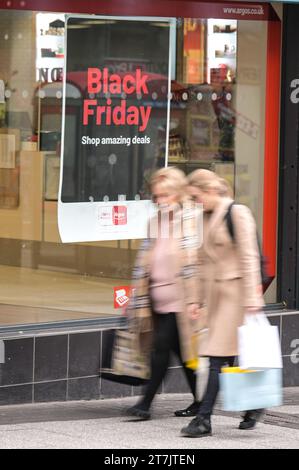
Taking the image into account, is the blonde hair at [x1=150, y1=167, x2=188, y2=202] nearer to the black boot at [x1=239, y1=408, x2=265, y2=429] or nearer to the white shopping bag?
the white shopping bag

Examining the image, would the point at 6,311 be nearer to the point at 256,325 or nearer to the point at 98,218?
the point at 98,218

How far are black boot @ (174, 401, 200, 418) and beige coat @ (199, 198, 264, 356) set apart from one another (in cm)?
78

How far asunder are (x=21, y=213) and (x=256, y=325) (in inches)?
104

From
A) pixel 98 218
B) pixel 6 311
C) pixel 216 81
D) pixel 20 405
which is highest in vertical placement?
pixel 216 81

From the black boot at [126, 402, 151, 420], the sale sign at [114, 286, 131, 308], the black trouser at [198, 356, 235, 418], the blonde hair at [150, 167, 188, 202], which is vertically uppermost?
the blonde hair at [150, 167, 188, 202]

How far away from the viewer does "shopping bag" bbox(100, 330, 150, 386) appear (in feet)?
27.5

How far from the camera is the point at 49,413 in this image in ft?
29.1

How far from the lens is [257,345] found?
777cm

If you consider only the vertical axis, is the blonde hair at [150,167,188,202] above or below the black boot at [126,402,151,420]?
above

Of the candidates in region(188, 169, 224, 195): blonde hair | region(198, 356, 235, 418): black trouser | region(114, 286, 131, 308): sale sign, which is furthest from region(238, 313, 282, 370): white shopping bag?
region(114, 286, 131, 308): sale sign

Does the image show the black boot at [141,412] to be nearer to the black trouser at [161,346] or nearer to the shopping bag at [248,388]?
the black trouser at [161,346]

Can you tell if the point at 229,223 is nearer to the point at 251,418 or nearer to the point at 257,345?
the point at 257,345

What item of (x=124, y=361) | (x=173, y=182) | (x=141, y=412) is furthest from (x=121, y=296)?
(x=173, y=182)

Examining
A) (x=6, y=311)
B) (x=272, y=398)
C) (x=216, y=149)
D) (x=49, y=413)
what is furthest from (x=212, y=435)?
(x=216, y=149)
